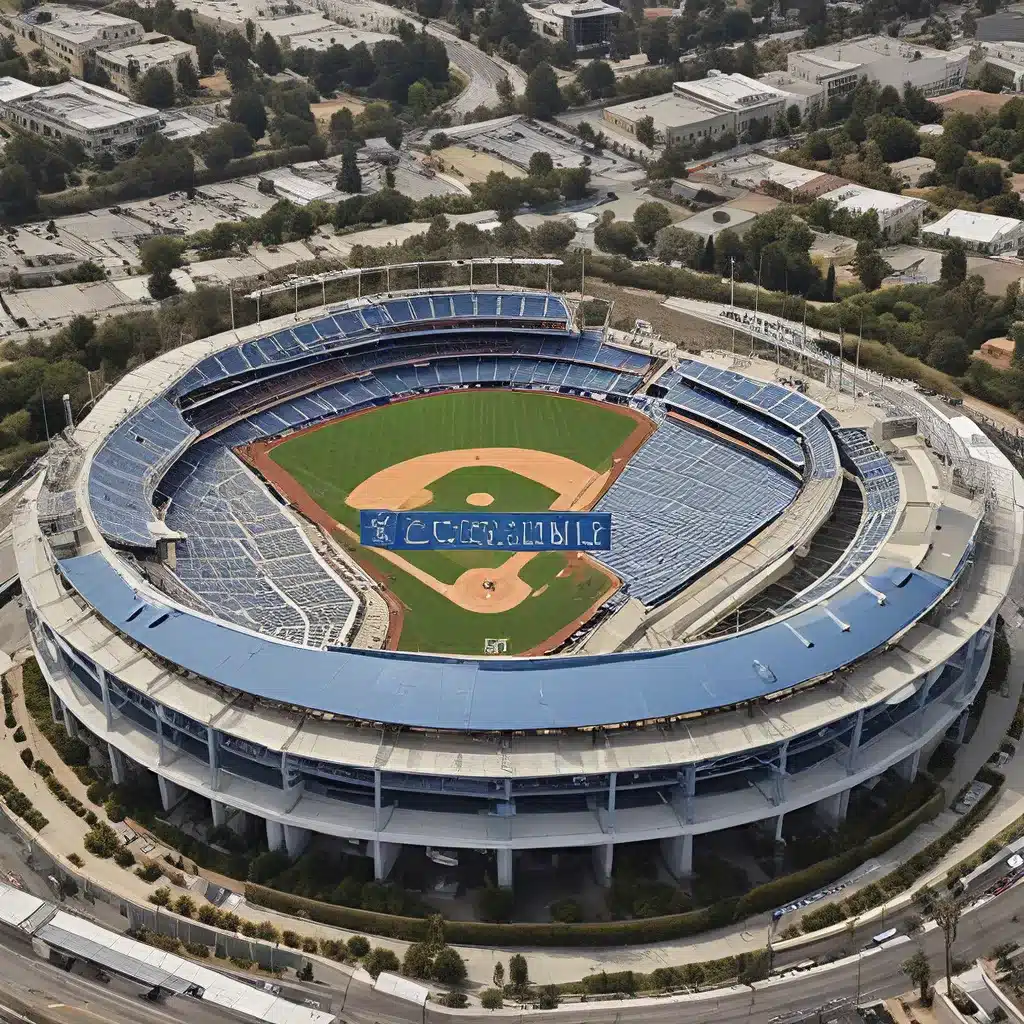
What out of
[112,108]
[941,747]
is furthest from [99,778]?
[112,108]

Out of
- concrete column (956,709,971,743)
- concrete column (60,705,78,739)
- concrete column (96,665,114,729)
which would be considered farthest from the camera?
concrete column (956,709,971,743)

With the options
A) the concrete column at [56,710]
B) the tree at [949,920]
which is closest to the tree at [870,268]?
the tree at [949,920]

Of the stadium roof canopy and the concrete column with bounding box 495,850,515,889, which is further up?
the stadium roof canopy

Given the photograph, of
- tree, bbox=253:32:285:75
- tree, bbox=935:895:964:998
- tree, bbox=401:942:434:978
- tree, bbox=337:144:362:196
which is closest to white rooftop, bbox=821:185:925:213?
tree, bbox=337:144:362:196

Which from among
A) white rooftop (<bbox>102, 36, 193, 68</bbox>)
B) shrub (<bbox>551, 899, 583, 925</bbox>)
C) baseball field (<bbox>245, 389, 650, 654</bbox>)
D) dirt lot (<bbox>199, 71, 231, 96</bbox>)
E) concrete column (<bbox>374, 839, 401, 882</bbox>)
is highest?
concrete column (<bbox>374, 839, 401, 882</bbox>)

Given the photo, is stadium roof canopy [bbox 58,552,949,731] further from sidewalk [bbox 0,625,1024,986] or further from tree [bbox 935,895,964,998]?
tree [bbox 935,895,964,998]

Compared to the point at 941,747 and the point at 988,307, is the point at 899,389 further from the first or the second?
the point at 941,747

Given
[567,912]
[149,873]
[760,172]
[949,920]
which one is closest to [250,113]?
[760,172]
